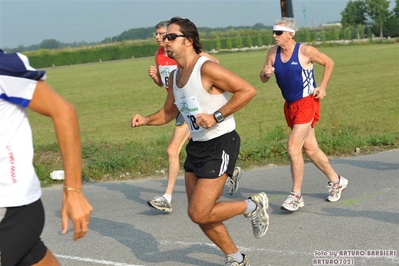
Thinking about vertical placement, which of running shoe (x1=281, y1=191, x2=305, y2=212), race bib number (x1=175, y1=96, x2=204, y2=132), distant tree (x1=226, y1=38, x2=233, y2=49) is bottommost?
distant tree (x1=226, y1=38, x2=233, y2=49)

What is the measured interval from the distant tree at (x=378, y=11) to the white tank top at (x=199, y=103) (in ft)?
419

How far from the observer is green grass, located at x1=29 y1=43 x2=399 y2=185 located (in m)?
10.6

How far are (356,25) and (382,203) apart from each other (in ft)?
437

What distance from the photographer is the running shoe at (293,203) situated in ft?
23.4

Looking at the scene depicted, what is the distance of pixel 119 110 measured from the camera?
85.1ft

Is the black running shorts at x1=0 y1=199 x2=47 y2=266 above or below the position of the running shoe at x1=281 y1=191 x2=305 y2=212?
above

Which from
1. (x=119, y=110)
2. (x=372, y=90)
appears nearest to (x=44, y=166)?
(x=119, y=110)

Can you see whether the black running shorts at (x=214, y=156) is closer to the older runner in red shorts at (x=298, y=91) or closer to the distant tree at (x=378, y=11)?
the older runner in red shorts at (x=298, y=91)

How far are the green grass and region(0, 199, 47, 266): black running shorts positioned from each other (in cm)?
687

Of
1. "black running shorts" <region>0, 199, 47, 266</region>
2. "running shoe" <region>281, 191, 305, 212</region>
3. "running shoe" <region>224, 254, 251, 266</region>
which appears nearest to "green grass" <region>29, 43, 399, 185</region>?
"running shoe" <region>281, 191, 305, 212</region>

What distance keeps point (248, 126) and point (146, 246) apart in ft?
37.4

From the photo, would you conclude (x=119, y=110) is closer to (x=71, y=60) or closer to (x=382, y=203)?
(x=382, y=203)

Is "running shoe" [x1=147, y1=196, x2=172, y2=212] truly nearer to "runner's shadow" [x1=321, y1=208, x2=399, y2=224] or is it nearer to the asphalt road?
the asphalt road

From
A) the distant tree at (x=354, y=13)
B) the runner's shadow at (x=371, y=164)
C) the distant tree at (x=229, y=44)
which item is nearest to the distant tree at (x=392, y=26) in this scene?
the distant tree at (x=354, y=13)
